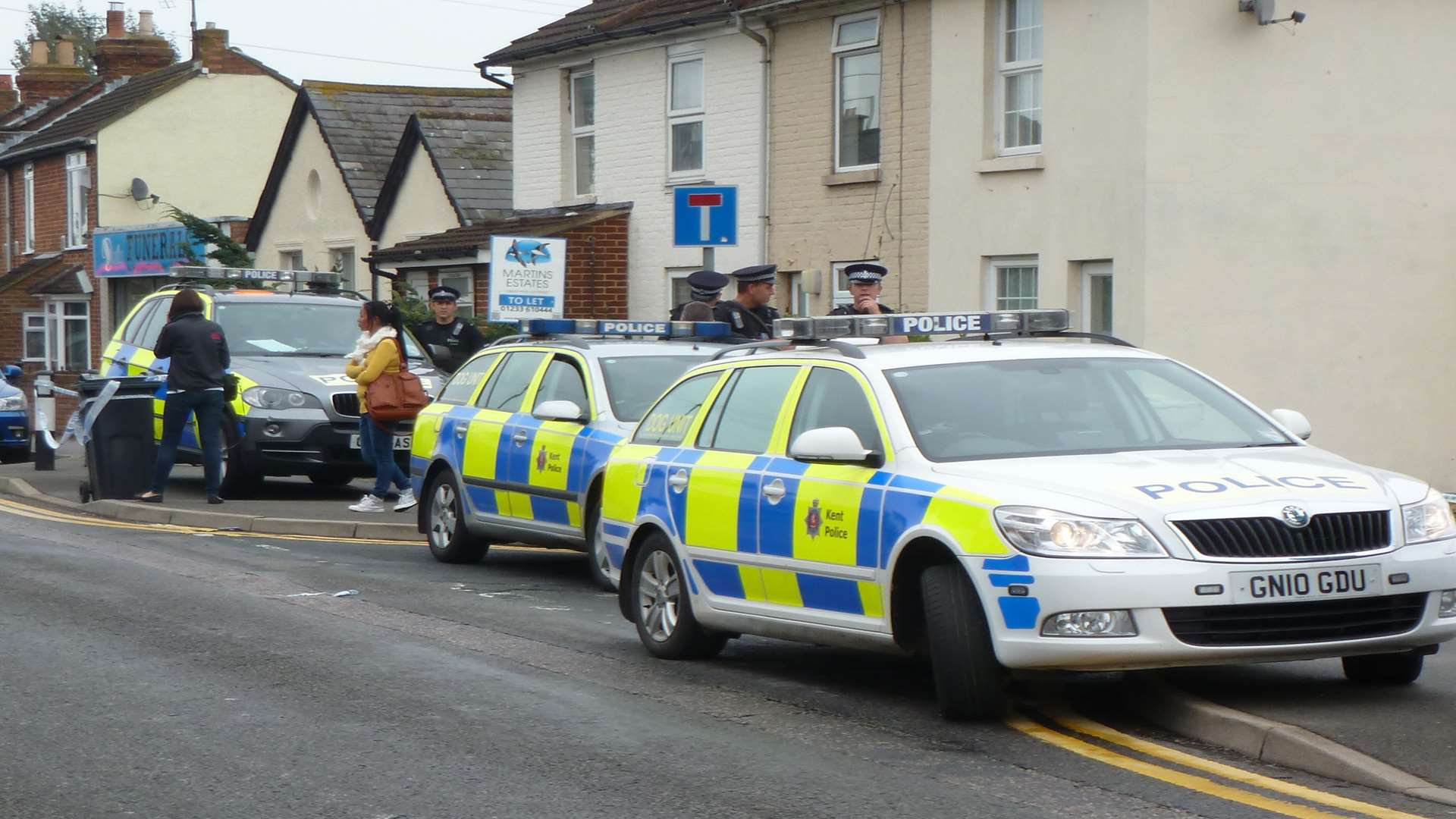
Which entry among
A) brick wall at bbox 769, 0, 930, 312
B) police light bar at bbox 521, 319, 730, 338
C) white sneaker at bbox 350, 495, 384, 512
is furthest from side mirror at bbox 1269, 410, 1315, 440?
brick wall at bbox 769, 0, 930, 312

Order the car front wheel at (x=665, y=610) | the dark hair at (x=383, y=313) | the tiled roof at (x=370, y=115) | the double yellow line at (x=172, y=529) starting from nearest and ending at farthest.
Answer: the car front wheel at (x=665, y=610) → the double yellow line at (x=172, y=529) → the dark hair at (x=383, y=313) → the tiled roof at (x=370, y=115)

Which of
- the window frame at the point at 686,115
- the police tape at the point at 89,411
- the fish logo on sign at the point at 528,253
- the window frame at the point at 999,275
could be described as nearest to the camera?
the police tape at the point at 89,411

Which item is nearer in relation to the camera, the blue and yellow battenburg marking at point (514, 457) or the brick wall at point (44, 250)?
the blue and yellow battenburg marking at point (514, 457)

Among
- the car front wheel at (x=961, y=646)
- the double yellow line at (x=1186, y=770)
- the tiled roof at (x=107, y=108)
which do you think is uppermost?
the tiled roof at (x=107, y=108)

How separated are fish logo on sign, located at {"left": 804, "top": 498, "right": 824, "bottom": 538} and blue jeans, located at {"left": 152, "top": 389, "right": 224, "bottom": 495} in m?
9.42

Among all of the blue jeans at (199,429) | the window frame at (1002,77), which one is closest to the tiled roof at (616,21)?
the window frame at (1002,77)

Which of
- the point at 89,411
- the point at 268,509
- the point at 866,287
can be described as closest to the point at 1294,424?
the point at 866,287

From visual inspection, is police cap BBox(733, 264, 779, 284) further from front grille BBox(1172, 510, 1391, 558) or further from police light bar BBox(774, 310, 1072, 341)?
front grille BBox(1172, 510, 1391, 558)

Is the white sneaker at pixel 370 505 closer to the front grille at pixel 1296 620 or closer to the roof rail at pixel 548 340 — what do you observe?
the roof rail at pixel 548 340

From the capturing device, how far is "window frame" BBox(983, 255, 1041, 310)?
64.3 ft

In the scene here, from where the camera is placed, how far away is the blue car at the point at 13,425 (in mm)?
24375

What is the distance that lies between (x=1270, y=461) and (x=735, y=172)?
16068 millimetres

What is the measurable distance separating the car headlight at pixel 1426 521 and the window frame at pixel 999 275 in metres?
12.2

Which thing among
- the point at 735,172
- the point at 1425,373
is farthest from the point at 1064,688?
the point at 735,172
